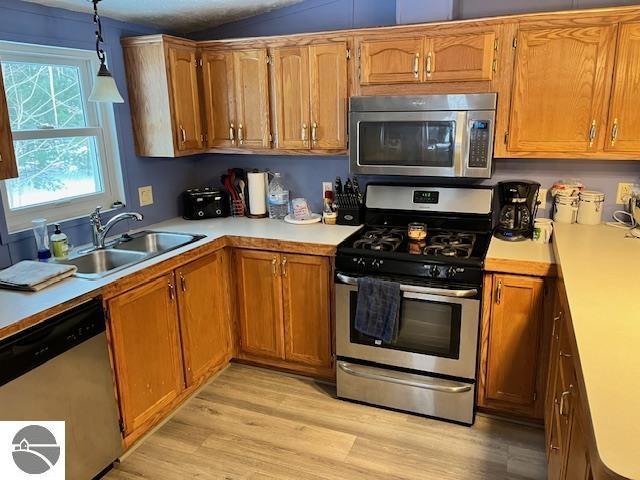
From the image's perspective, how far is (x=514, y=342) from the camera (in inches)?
96.0

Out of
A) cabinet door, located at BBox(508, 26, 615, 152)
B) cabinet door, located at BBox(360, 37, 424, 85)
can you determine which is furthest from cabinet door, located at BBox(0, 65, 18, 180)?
cabinet door, located at BBox(508, 26, 615, 152)

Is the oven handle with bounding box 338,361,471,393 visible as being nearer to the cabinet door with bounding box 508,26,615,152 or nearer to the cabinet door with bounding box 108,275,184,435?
the cabinet door with bounding box 108,275,184,435

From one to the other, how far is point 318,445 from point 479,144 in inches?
68.1

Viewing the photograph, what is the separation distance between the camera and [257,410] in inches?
108

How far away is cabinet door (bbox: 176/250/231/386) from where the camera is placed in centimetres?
267

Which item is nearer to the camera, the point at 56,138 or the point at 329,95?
the point at 56,138

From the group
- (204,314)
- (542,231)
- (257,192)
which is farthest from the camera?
(257,192)

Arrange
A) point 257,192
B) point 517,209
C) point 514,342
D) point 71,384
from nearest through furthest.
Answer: point 71,384, point 514,342, point 517,209, point 257,192

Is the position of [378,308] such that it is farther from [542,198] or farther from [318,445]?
[542,198]

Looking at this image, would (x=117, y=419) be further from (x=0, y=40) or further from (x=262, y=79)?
(x=262, y=79)

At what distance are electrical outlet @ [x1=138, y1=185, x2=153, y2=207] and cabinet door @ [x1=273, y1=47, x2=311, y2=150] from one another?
880 mm

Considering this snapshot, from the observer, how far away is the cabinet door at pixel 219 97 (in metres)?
3.11

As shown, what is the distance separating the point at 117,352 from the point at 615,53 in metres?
2.69

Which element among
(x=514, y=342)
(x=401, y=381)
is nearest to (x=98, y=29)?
(x=401, y=381)
